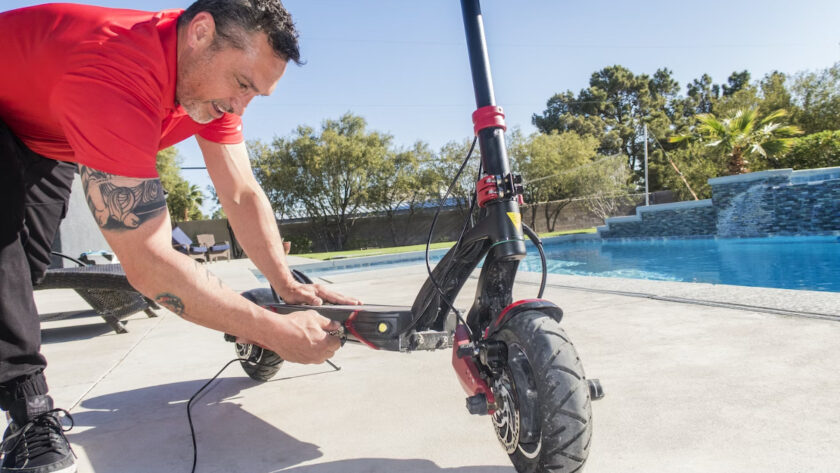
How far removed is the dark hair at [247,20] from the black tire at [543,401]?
1.00m

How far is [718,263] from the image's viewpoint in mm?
8570

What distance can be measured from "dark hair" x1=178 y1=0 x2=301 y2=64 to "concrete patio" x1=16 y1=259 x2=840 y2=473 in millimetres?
1204

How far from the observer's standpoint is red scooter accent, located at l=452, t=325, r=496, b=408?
130 cm

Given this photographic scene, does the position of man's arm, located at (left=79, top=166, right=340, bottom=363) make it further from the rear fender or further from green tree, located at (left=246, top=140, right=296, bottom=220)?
green tree, located at (left=246, top=140, right=296, bottom=220)

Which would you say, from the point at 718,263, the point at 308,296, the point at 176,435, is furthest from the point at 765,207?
the point at 176,435

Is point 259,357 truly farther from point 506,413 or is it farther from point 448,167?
point 448,167

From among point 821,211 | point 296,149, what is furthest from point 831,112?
point 296,149

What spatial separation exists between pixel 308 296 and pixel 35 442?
939mm

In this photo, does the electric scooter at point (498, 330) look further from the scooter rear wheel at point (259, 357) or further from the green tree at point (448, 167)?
the green tree at point (448, 167)

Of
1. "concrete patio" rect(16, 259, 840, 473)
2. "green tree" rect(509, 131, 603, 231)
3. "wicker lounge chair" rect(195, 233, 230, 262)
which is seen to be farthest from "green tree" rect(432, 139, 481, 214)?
"concrete patio" rect(16, 259, 840, 473)

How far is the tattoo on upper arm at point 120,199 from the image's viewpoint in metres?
1.21

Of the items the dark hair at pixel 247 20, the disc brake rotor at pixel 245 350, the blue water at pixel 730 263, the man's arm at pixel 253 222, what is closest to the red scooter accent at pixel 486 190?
A: the dark hair at pixel 247 20

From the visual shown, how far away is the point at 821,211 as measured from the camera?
11.0m

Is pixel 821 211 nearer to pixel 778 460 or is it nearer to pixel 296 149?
pixel 778 460
